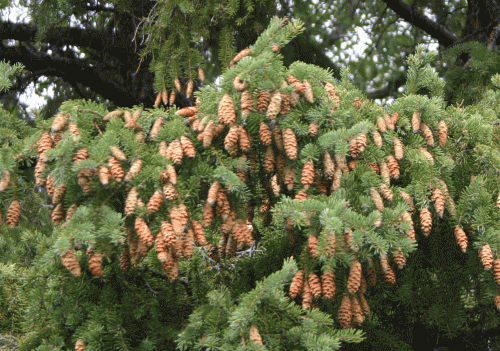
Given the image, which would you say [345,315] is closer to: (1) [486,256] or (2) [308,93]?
(1) [486,256]

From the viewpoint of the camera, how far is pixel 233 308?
6.34 feet

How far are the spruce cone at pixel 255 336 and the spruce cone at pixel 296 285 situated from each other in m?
0.21

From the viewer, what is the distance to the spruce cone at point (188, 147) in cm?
194

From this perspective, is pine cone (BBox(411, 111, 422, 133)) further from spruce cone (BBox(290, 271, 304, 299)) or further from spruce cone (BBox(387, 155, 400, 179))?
spruce cone (BBox(290, 271, 304, 299))

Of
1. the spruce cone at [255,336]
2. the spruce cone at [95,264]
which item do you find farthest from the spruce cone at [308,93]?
the spruce cone at [95,264]

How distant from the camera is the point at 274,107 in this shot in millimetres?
1872

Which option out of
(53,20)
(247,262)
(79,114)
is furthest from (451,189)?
(53,20)

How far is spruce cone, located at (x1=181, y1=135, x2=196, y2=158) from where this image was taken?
6.38 feet

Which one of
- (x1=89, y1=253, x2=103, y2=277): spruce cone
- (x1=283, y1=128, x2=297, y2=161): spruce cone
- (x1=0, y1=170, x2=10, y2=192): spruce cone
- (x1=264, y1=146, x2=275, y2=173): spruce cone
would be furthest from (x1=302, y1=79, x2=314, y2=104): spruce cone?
(x1=0, y1=170, x2=10, y2=192): spruce cone

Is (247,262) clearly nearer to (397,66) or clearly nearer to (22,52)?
(22,52)

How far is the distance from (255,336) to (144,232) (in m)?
0.50

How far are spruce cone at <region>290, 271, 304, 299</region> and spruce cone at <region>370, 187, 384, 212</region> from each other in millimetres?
375

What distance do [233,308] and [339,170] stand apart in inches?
26.0

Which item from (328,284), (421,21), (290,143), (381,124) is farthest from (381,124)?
(421,21)
